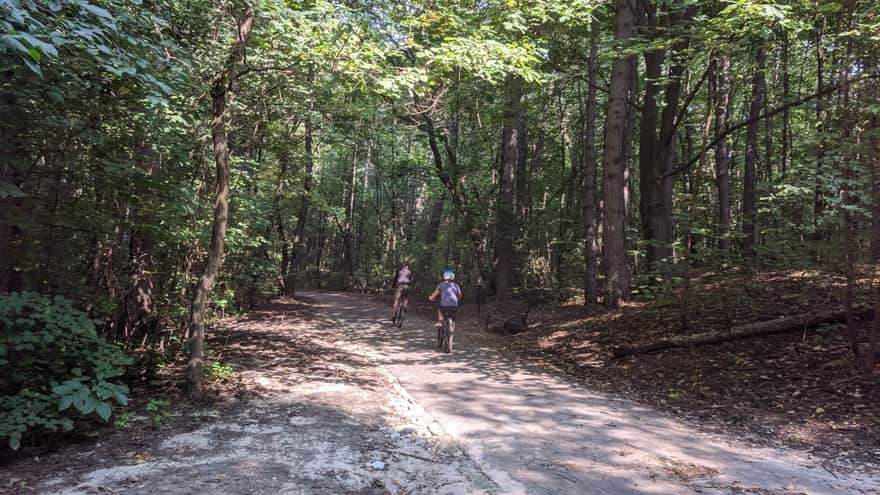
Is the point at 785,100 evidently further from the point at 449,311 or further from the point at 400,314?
the point at 400,314

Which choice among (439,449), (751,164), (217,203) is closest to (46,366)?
(217,203)

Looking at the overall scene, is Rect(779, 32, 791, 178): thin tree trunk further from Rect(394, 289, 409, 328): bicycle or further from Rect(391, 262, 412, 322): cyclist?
Rect(394, 289, 409, 328): bicycle

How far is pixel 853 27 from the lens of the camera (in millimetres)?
8398

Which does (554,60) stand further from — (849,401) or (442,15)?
(849,401)

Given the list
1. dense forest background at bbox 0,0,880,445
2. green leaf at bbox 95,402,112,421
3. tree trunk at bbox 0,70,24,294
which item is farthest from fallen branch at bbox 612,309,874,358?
tree trunk at bbox 0,70,24,294

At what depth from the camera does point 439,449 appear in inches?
181

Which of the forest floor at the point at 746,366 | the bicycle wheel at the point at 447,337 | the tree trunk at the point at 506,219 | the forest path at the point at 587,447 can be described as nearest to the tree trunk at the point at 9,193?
the forest path at the point at 587,447

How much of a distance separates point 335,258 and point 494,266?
27691mm

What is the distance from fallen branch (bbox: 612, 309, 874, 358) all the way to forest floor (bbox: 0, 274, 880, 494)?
0.18 m

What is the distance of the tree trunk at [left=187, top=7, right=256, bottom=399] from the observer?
5.61 metres

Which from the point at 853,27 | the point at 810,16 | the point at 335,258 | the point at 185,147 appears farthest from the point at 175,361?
the point at 335,258

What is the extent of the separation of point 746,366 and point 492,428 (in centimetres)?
438

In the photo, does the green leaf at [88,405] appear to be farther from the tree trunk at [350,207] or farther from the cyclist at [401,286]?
the tree trunk at [350,207]

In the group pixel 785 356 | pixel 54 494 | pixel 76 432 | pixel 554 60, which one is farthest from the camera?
pixel 554 60
